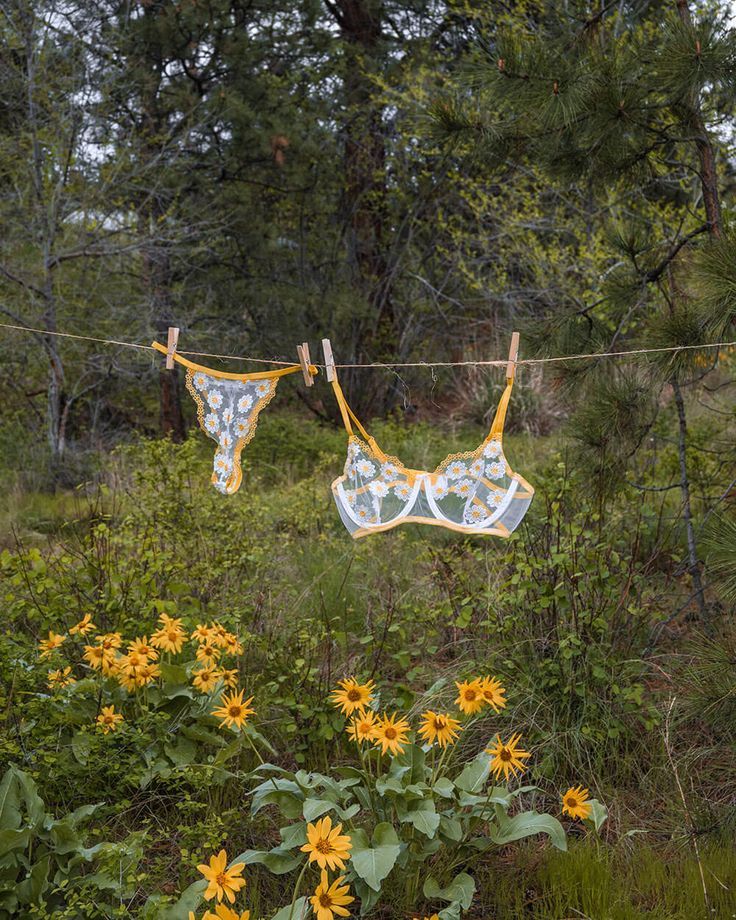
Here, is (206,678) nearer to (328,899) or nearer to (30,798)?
(30,798)

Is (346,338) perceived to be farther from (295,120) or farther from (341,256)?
(295,120)

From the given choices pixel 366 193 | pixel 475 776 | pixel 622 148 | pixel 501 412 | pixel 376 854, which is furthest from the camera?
pixel 366 193

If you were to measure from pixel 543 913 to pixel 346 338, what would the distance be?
7650 millimetres

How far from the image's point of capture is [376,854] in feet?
7.00

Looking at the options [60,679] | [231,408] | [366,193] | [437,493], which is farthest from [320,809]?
[366,193]

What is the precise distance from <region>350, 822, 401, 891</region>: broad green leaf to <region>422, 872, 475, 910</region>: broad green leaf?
0.48ft

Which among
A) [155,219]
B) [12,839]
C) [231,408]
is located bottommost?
[12,839]

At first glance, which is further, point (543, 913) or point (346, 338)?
point (346, 338)

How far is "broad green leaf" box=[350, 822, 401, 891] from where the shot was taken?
6.78 ft

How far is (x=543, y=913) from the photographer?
2.37 m

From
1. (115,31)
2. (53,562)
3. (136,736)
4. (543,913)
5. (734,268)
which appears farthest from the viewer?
(115,31)

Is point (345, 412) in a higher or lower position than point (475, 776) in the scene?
higher

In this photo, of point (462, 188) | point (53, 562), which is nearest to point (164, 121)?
point (462, 188)

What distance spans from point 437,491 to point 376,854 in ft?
3.64
